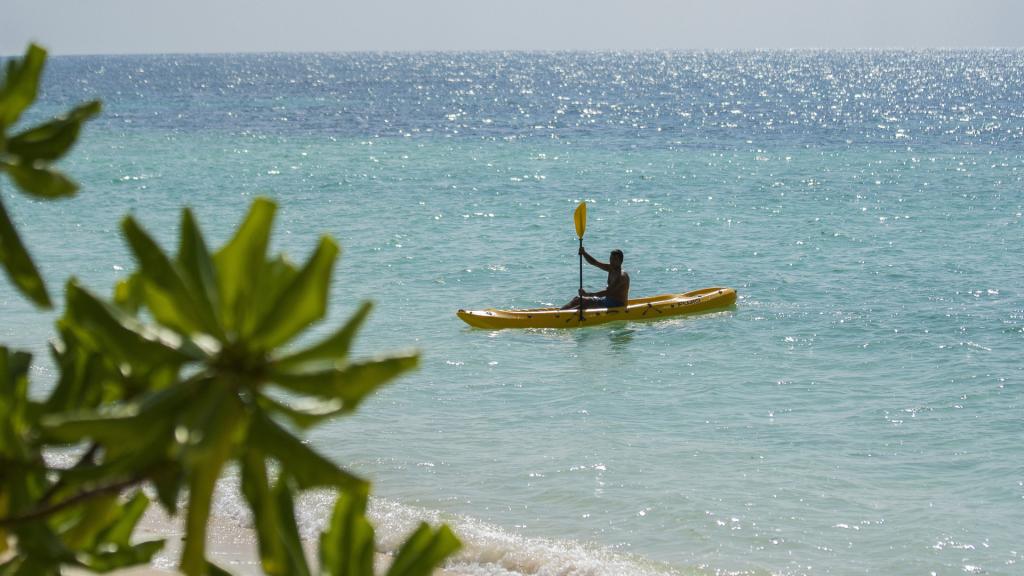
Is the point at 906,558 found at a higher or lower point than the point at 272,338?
lower

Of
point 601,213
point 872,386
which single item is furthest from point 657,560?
point 601,213

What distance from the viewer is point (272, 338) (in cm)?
155

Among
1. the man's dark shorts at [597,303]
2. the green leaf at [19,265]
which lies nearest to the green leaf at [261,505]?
the green leaf at [19,265]

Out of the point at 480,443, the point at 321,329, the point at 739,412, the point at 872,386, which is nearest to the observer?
the point at 480,443

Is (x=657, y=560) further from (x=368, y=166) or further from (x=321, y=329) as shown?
(x=368, y=166)

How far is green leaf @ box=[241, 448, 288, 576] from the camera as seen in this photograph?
1.69 meters

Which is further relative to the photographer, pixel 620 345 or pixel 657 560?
pixel 620 345

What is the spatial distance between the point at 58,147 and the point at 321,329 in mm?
10399

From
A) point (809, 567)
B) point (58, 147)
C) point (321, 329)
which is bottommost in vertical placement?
point (809, 567)

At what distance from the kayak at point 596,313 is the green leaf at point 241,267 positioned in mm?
11396

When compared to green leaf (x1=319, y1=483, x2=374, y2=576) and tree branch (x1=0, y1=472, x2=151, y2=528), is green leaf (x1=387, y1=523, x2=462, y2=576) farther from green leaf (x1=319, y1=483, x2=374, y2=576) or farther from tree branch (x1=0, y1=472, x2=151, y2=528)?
tree branch (x1=0, y1=472, x2=151, y2=528)

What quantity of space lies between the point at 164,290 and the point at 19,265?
1.58 feet

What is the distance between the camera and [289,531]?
194cm

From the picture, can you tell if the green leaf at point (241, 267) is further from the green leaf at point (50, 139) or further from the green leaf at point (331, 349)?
the green leaf at point (50, 139)
